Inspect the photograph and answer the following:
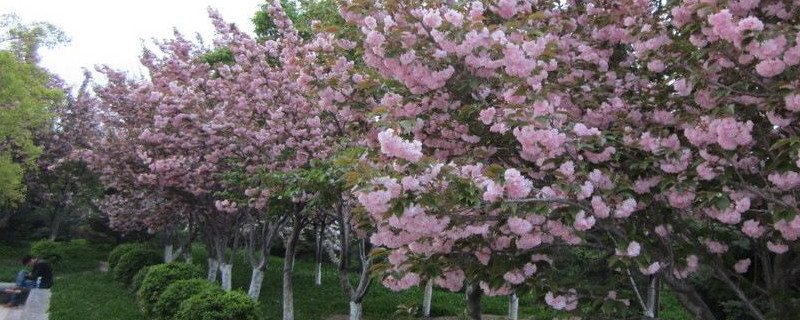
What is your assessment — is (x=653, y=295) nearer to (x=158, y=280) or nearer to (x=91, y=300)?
(x=158, y=280)

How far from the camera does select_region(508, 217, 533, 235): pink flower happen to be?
368cm

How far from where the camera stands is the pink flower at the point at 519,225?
3676mm

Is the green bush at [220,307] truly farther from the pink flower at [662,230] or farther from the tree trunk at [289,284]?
the pink flower at [662,230]

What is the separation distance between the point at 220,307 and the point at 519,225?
5543 mm

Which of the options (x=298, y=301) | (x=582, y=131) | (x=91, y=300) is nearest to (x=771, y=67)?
(x=582, y=131)

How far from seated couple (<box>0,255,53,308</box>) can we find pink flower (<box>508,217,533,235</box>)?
12102mm

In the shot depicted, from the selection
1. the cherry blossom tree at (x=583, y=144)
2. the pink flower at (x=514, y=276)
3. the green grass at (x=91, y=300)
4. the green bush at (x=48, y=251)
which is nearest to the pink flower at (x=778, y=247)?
the cherry blossom tree at (x=583, y=144)

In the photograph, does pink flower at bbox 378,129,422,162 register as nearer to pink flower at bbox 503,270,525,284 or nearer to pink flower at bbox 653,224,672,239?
pink flower at bbox 503,270,525,284

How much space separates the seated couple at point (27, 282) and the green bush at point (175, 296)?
14.4ft

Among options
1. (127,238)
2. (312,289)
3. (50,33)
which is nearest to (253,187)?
(312,289)

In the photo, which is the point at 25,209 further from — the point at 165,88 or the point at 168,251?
the point at 165,88

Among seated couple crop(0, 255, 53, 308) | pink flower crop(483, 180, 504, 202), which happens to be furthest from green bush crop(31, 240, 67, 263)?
pink flower crop(483, 180, 504, 202)

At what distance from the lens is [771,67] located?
3559mm

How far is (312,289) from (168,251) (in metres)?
6.11
